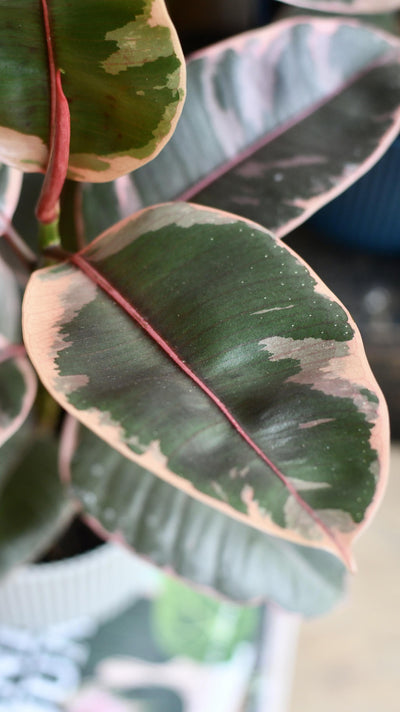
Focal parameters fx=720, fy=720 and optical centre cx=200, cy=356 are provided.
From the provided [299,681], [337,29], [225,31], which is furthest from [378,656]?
[225,31]

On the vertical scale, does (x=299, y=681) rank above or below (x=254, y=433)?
below

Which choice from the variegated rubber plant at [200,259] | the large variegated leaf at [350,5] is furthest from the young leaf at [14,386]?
the large variegated leaf at [350,5]

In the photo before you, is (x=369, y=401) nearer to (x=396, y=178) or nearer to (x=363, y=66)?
(x=363, y=66)

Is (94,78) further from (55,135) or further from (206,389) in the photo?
(206,389)

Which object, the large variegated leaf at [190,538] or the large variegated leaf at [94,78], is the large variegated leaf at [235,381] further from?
the large variegated leaf at [190,538]

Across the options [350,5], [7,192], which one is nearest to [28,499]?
[7,192]

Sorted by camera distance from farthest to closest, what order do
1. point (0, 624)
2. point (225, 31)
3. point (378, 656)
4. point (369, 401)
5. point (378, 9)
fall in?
point (225, 31), point (378, 656), point (0, 624), point (378, 9), point (369, 401)

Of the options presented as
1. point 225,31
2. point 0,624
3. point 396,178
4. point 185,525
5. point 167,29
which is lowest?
point 0,624

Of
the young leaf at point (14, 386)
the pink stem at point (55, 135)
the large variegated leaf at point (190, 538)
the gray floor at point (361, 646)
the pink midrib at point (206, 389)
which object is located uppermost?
the pink stem at point (55, 135)
